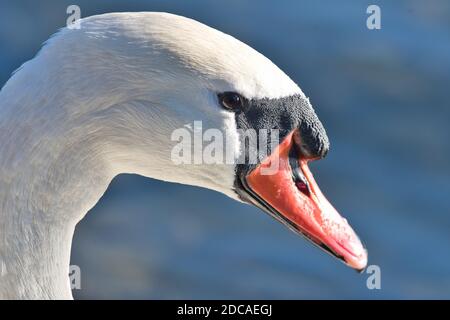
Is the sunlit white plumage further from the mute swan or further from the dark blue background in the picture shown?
the dark blue background

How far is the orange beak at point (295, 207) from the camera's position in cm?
339

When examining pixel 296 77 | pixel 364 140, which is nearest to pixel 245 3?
pixel 296 77

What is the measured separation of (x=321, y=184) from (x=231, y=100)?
12.6 feet

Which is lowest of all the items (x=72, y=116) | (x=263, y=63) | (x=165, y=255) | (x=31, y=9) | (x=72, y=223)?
(x=72, y=223)

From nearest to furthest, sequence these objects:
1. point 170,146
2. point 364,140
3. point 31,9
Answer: point 170,146
point 364,140
point 31,9

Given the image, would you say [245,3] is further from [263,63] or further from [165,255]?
[263,63]

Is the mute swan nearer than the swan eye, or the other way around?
the mute swan

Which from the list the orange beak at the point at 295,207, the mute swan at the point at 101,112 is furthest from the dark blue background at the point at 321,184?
the mute swan at the point at 101,112

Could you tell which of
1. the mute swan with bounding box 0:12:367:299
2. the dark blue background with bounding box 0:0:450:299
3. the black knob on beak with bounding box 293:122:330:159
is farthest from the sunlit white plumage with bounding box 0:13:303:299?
the dark blue background with bounding box 0:0:450:299

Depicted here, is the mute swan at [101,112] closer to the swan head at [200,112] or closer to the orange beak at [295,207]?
the swan head at [200,112]

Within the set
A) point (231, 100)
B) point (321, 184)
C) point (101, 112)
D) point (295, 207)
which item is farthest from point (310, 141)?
point (321, 184)

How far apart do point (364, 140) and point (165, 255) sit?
1476mm

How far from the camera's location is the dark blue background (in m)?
6.61

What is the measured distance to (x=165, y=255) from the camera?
671 centimetres
